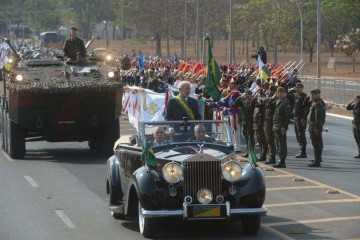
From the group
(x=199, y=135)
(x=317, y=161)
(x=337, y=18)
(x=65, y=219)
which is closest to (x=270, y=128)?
(x=317, y=161)

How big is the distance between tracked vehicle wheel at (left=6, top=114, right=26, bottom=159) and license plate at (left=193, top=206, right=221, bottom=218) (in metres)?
12.4

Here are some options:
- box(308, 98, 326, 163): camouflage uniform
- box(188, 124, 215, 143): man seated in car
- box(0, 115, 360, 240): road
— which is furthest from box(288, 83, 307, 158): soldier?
box(188, 124, 215, 143): man seated in car

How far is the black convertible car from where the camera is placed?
45.7 ft

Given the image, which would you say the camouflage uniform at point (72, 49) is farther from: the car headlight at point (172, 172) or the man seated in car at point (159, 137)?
the car headlight at point (172, 172)

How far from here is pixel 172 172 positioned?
14.1 metres

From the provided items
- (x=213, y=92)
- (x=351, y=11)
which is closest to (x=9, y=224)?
(x=213, y=92)

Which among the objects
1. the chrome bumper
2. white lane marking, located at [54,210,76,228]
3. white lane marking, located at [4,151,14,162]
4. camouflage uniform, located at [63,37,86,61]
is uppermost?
camouflage uniform, located at [63,37,86,61]

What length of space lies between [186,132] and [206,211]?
188 centimetres

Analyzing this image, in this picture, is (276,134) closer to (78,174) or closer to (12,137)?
(78,174)

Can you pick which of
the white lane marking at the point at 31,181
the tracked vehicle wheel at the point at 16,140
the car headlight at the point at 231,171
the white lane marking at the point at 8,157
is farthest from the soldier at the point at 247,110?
the car headlight at the point at 231,171

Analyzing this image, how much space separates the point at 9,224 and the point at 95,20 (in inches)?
5433

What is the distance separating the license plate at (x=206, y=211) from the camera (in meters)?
13.9

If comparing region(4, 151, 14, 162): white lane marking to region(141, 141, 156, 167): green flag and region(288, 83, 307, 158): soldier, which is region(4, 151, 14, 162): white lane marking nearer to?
region(288, 83, 307, 158): soldier

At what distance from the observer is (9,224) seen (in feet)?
52.0
